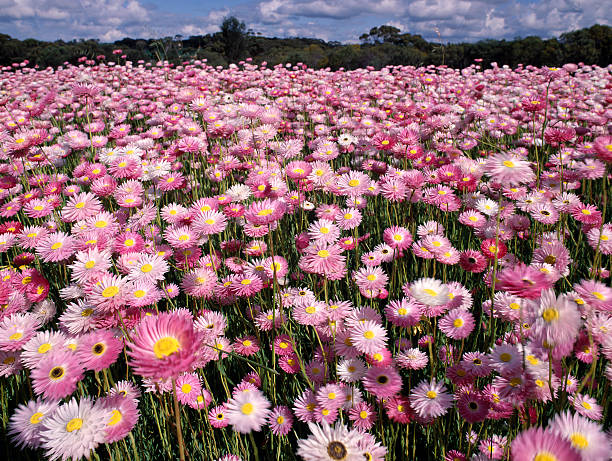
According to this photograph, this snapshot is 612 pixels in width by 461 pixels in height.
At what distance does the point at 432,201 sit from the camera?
2391 mm

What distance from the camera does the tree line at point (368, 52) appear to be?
13.7 meters

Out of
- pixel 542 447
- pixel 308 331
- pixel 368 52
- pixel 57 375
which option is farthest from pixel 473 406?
pixel 368 52

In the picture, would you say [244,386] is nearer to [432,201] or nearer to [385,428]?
[385,428]

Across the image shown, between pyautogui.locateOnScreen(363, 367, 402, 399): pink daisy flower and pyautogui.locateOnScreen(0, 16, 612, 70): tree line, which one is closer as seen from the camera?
pyautogui.locateOnScreen(363, 367, 402, 399): pink daisy flower

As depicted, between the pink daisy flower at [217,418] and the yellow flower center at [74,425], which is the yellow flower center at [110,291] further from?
the pink daisy flower at [217,418]

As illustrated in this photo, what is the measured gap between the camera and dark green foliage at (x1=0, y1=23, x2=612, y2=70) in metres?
13.7

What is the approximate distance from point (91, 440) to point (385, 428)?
1090mm

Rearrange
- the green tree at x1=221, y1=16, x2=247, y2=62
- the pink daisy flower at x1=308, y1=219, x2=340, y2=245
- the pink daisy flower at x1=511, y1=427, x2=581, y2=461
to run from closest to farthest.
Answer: the pink daisy flower at x1=511, y1=427, x2=581, y2=461 → the pink daisy flower at x1=308, y1=219, x2=340, y2=245 → the green tree at x1=221, y1=16, x2=247, y2=62

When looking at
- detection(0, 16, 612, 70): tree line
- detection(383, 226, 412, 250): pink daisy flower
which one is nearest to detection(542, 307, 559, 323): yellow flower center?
detection(383, 226, 412, 250): pink daisy flower

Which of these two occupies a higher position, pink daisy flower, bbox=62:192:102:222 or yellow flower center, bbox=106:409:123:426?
pink daisy flower, bbox=62:192:102:222

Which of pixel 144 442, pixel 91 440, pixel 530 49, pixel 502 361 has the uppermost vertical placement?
pixel 530 49

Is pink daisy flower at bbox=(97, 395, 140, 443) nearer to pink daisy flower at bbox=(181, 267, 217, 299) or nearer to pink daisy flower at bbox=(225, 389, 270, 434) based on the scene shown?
pink daisy flower at bbox=(225, 389, 270, 434)

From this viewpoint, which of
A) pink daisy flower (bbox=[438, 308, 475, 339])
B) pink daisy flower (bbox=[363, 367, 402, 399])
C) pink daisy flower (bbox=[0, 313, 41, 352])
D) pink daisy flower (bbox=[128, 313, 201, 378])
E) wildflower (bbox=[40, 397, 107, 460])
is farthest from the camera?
pink daisy flower (bbox=[438, 308, 475, 339])

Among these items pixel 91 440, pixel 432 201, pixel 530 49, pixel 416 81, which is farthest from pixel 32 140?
pixel 530 49
